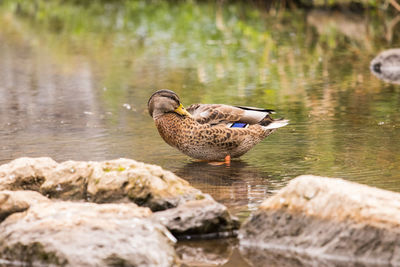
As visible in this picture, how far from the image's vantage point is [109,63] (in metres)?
17.7

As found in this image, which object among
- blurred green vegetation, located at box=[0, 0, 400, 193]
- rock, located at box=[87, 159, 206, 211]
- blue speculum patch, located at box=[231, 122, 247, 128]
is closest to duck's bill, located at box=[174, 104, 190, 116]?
blue speculum patch, located at box=[231, 122, 247, 128]

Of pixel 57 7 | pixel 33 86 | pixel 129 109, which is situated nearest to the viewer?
pixel 129 109

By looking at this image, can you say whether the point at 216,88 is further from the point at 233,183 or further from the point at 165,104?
the point at 233,183

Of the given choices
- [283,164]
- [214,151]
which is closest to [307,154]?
[283,164]

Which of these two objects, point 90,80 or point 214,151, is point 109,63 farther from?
point 214,151

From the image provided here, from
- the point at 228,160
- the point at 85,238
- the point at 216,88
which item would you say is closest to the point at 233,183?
the point at 228,160

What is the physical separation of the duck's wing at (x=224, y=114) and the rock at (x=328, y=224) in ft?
7.66

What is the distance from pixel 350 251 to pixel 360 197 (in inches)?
15.2

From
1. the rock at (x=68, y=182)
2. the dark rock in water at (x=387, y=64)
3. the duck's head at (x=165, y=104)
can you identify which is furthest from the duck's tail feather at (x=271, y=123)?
the dark rock in water at (x=387, y=64)

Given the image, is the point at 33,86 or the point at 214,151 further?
the point at 33,86

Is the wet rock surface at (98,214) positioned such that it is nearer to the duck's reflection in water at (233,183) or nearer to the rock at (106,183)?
the rock at (106,183)

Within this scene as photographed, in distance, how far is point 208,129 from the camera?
7859 mm

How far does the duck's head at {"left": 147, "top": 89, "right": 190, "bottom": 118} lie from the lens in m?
7.98

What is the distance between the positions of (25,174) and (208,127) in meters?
2.02
